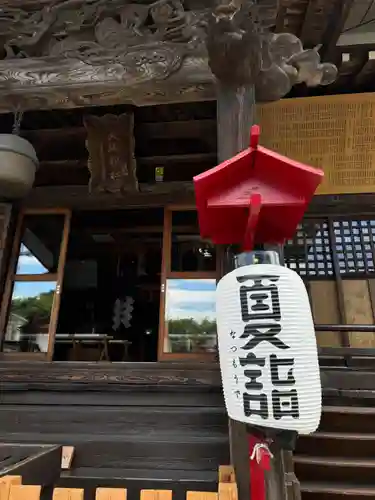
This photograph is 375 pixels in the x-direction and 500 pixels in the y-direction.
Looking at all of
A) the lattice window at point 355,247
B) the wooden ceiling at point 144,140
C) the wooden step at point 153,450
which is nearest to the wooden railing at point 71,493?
the wooden step at point 153,450

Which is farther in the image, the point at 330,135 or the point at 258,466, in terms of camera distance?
the point at 330,135

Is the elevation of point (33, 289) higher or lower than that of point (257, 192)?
higher

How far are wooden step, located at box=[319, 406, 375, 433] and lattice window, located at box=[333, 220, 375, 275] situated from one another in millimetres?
2546

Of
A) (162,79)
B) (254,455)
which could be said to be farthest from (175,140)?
(254,455)

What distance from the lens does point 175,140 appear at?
219 inches

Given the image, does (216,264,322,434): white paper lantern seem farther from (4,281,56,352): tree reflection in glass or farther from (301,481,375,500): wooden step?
(4,281,56,352): tree reflection in glass

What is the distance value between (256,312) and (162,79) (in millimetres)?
2577

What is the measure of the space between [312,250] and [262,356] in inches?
167

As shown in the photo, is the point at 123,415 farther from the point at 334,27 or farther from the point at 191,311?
the point at 334,27

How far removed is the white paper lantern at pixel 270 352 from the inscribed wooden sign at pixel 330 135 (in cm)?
350

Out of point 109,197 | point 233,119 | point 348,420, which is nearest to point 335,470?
point 348,420

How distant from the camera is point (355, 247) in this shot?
6.03 meters

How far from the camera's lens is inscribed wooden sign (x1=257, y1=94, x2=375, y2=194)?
5.21m

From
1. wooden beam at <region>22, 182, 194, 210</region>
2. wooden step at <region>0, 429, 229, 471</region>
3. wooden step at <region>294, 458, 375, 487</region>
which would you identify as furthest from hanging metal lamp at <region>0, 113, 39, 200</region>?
wooden step at <region>294, 458, 375, 487</region>
